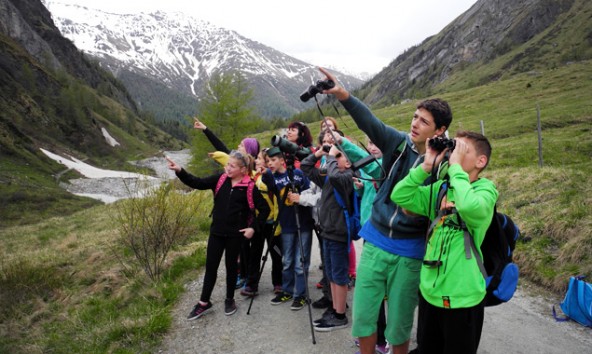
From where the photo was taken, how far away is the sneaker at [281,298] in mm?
5277

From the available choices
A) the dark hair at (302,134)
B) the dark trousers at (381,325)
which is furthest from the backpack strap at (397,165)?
the dark hair at (302,134)

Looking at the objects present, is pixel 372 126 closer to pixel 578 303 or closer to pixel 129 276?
pixel 578 303

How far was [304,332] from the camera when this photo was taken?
4418mm

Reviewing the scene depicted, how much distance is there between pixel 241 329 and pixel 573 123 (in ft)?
81.9

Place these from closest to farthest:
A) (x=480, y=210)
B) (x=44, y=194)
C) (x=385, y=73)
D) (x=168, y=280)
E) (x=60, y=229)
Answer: (x=480, y=210)
(x=168, y=280)
(x=60, y=229)
(x=44, y=194)
(x=385, y=73)

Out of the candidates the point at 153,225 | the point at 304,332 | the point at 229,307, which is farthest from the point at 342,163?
the point at 153,225

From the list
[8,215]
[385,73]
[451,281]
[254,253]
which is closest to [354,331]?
[451,281]

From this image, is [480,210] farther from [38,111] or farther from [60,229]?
[38,111]

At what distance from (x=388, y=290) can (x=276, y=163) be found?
106 inches

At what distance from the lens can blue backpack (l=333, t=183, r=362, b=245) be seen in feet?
14.1

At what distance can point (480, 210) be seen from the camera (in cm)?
236

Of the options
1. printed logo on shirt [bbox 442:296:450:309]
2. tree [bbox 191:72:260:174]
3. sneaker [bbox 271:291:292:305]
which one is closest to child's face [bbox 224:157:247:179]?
sneaker [bbox 271:291:292:305]

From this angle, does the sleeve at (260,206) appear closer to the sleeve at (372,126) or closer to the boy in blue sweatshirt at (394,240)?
the boy in blue sweatshirt at (394,240)

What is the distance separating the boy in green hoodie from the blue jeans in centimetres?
247
